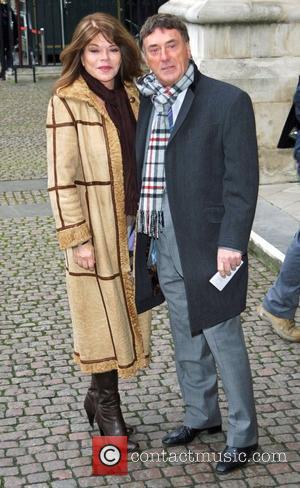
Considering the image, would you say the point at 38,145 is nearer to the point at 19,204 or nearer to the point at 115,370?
the point at 19,204

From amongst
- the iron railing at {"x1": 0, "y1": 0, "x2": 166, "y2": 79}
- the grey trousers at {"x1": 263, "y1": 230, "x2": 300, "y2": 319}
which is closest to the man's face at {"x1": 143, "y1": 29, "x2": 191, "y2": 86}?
the grey trousers at {"x1": 263, "y1": 230, "x2": 300, "y2": 319}

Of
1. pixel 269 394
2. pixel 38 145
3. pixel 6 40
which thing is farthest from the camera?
pixel 6 40

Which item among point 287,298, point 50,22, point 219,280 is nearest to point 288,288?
point 287,298

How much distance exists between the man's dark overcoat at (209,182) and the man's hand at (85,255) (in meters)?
0.38

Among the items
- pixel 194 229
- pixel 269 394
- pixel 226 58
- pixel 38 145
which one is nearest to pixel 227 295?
pixel 194 229

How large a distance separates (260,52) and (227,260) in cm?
559

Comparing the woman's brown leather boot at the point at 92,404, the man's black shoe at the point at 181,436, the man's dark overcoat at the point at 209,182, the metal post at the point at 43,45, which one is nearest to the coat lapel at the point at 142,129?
the man's dark overcoat at the point at 209,182

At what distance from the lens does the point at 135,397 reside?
4668mm

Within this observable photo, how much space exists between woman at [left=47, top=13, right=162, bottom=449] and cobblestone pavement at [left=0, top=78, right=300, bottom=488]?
1.38 feet

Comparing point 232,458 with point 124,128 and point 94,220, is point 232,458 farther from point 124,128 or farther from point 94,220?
point 124,128

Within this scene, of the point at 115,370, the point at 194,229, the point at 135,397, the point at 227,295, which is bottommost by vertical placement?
the point at 135,397

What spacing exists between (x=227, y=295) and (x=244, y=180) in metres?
0.49

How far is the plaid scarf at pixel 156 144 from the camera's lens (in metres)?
3.65

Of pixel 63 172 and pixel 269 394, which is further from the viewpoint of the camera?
pixel 269 394
